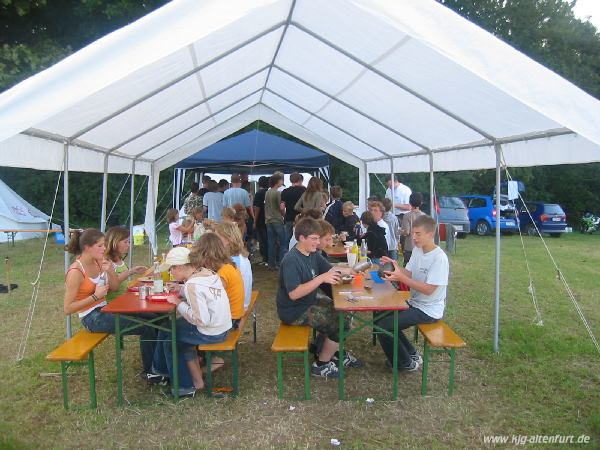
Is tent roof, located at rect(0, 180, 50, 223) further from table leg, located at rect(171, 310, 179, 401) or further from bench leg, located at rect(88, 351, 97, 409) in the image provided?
table leg, located at rect(171, 310, 179, 401)

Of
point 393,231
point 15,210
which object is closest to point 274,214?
point 393,231

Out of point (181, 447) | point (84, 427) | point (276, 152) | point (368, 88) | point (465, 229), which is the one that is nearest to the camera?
point (181, 447)

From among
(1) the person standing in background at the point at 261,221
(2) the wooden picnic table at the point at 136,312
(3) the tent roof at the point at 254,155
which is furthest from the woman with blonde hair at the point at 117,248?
(3) the tent roof at the point at 254,155

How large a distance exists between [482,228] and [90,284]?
1373 cm

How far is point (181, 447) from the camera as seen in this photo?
2955 mm

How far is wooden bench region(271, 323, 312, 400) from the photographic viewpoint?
3297mm

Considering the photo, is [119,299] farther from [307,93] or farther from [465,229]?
[465,229]

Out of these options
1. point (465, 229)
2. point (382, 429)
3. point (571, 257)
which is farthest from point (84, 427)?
point (465, 229)

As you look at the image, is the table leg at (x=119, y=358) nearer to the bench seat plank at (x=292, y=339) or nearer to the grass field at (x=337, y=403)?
the grass field at (x=337, y=403)

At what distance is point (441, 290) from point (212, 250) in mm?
1697

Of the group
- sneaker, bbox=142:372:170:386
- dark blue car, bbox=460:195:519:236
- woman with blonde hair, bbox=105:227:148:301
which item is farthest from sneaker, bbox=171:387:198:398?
dark blue car, bbox=460:195:519:236

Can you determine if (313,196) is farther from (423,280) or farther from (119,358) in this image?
(119,358)

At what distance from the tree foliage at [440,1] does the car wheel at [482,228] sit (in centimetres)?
300

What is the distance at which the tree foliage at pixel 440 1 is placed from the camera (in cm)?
1266
